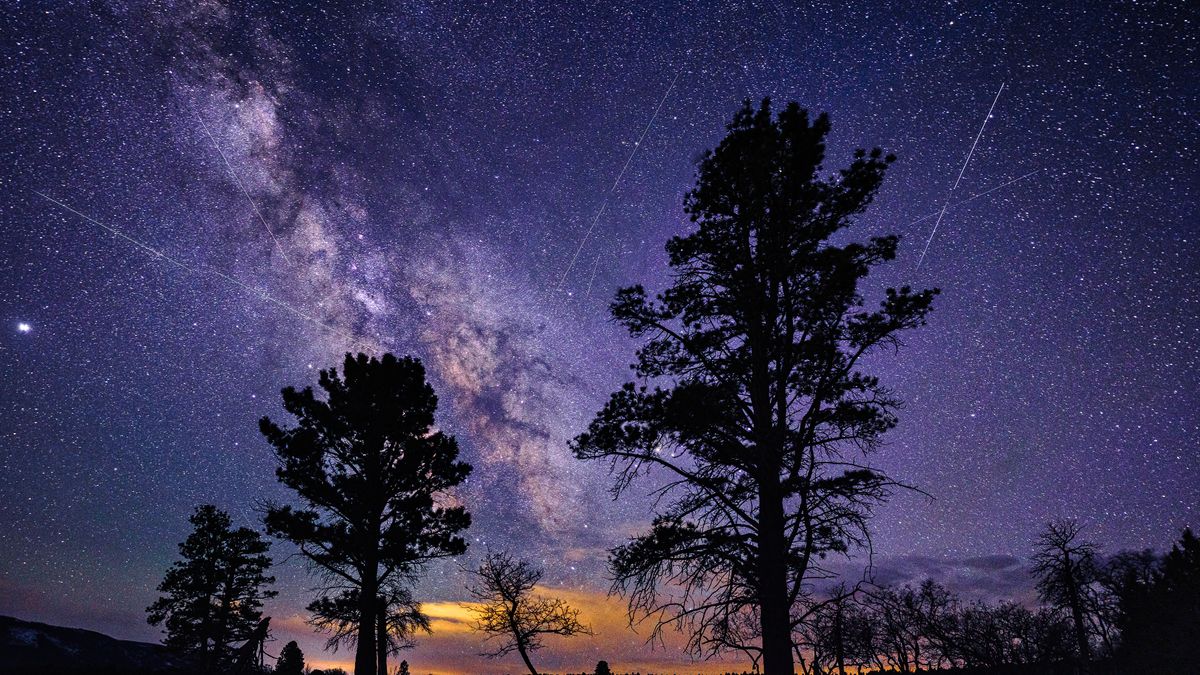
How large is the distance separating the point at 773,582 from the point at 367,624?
61.1 feet

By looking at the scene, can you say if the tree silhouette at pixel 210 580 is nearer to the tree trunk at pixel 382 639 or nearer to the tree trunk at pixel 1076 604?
the tree trunk at pixel 382 639

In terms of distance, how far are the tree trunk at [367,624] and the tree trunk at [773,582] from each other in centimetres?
1793

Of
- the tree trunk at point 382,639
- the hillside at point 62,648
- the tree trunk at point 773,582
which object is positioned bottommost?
the hillside at point 62,648

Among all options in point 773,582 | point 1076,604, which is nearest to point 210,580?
point 773,582

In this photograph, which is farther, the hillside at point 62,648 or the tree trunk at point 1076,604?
the hillside at point 62,648

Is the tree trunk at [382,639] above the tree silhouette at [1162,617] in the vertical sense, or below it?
above

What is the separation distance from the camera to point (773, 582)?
966 cm

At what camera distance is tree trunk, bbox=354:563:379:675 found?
68.5 ft

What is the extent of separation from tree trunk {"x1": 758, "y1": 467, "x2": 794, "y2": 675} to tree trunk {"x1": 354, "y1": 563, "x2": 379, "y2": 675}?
17.9 metres

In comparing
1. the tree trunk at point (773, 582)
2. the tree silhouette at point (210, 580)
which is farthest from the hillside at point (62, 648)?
the tree trunk at point (773, 582)

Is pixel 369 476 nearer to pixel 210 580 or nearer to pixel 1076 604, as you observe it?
pixel 210 580

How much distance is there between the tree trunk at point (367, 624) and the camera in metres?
20.9

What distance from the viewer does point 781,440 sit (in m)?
10.1

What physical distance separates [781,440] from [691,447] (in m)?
1.75
